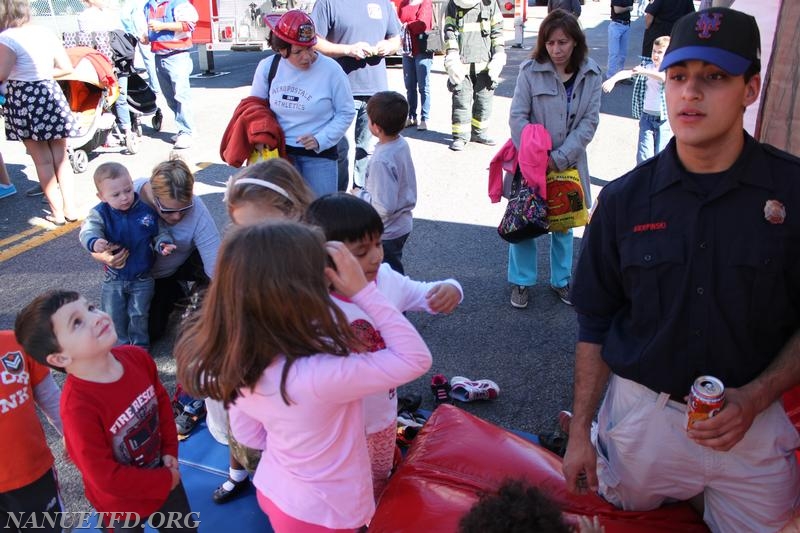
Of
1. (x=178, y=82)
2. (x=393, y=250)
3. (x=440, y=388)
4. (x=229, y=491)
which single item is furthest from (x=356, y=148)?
(x=229, y=491)

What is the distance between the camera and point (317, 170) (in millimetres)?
4770

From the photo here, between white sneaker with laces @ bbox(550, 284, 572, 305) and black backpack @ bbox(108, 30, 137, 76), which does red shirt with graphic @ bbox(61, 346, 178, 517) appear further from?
black backpack @ bbox(108, 30, 137, 76)

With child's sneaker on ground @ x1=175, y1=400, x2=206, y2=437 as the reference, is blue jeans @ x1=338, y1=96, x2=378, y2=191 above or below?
above

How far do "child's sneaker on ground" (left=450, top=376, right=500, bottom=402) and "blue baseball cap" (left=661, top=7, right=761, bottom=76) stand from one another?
2.32m

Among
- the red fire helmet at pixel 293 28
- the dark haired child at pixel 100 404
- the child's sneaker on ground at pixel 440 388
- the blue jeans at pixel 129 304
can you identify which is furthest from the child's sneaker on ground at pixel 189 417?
the red fire helmet at pixel 293 28

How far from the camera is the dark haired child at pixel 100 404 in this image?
2.21 m

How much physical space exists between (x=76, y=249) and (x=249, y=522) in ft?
12.9

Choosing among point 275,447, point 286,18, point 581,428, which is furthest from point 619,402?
point 286,18

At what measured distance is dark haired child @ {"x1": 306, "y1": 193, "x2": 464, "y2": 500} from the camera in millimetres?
2342

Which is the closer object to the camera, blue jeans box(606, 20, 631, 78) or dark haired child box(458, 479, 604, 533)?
dark haired child box(458, 479, 604, 533)

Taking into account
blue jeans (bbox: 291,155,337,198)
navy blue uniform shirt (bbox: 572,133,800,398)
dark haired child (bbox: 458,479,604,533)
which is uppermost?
navy blue uniform shirt (bbox: 572,133,800,398)

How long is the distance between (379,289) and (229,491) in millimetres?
1284

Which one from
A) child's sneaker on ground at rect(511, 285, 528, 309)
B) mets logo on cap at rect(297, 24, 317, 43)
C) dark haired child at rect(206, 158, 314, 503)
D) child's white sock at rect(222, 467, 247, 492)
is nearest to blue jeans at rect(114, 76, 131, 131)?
mets logo on cap at rect(297, 24, 317, 43)

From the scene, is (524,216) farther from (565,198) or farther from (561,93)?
(561,93)
